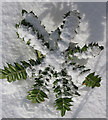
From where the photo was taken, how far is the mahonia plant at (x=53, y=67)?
1448mm

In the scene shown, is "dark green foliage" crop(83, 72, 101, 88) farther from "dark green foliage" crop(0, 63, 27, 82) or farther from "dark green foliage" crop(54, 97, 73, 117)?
"dark green foliage" crop(0, 63, 27, 82)

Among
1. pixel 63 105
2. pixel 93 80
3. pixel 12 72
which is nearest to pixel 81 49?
pixel 93 80

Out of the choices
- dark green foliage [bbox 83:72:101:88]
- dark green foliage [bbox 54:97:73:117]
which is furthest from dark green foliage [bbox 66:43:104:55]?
dark green foliage [bbox 54:97:73:117]

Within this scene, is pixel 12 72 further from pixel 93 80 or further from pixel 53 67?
pixel 93 80

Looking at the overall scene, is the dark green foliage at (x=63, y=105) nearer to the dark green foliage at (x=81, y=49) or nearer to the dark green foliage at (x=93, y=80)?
the dark green foliage at (x=93, y=80)

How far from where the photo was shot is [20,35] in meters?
1.47

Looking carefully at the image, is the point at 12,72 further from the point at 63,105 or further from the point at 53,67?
Result: the point at 63,105

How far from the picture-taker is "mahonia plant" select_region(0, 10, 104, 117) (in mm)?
1448

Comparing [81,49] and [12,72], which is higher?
[81,49]

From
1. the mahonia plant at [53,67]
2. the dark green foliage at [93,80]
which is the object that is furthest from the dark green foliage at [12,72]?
the dark green foliage at [93,80]

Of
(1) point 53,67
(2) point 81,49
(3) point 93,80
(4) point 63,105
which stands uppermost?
(2) point 81,49

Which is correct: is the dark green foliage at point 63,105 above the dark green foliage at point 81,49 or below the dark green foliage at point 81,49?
below

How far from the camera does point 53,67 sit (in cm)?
154

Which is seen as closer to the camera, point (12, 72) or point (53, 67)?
point (12, 72)
